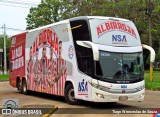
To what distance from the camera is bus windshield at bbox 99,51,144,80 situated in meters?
15.7

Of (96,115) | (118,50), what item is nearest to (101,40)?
(118,50)

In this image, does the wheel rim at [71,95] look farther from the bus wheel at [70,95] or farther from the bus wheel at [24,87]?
the bus wheel at [24,87]

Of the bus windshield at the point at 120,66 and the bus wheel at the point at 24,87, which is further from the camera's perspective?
the bus wheel at the point at 24,87

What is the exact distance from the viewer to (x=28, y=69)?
22594mm

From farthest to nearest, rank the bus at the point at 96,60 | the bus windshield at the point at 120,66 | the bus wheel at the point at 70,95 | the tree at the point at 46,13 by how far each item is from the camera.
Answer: the tree at the point at 46,13
the bus wheel at the point at 70,95
the bus windshield at the point at 120,66
the bus at the point at 96,60

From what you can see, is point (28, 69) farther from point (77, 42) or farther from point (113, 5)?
point (113, 5)

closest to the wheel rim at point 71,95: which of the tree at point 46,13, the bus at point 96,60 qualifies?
the bus at point 96,60

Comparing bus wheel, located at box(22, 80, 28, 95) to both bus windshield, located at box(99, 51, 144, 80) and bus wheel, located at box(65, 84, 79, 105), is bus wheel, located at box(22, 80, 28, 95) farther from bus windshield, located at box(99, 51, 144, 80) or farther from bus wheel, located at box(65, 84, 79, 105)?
bus windshield, located at box(99, 51, 144, 80)

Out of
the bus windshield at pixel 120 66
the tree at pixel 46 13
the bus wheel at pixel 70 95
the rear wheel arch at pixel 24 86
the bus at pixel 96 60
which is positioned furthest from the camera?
the tree at pixel 46 13

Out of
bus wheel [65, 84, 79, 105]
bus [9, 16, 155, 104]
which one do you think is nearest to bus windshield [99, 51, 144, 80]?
bus [9, 16, 155, 104]

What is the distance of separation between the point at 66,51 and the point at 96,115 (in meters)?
4.69

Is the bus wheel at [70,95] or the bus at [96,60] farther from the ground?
the bus at [96,60]

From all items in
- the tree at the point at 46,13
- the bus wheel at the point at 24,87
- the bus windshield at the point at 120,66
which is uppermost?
the tree at the point at 46,13

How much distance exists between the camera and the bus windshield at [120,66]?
51.6 ft
